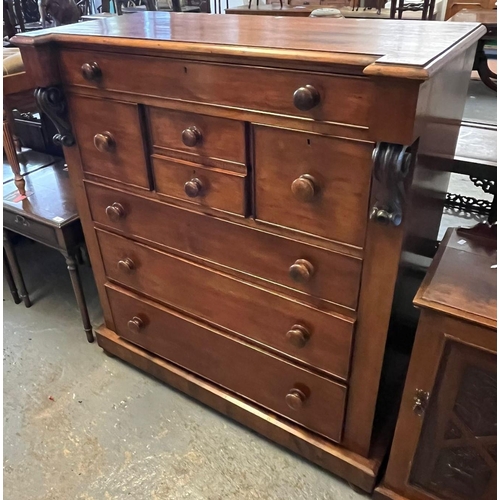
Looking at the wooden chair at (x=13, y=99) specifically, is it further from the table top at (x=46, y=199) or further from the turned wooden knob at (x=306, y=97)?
the turned wooden knob at (x=306, y=97)

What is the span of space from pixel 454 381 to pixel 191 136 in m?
0.70

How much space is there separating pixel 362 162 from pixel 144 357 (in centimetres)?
101

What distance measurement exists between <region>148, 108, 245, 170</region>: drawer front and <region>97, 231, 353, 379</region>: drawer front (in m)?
0.30

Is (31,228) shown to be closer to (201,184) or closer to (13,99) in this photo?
(13,99)

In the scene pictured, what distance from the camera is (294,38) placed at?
895mm

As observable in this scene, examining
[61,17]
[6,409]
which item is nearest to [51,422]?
[6,409]

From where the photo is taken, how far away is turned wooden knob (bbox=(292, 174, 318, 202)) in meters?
0.87

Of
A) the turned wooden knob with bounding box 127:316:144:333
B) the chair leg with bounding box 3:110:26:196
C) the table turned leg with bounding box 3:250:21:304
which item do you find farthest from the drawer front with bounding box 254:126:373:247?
the table turned leg with bounding box 3:250:21:304

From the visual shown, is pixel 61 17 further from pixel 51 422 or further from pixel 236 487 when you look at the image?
pixel 236 487

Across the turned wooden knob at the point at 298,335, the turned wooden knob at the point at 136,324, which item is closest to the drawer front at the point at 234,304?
the turned wooden knob at the point at 298,335

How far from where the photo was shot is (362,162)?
812 mm

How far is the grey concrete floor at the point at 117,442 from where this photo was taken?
49.4 inches

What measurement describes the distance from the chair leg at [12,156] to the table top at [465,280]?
1.41 metres

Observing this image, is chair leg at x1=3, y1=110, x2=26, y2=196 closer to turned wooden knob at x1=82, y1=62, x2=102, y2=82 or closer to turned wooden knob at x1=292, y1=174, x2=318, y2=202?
turned wooden knob at x1=82, y1=62, x2=102, y2=82
